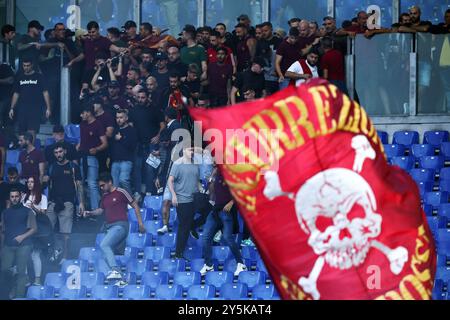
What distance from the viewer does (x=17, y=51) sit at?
68.4 feet

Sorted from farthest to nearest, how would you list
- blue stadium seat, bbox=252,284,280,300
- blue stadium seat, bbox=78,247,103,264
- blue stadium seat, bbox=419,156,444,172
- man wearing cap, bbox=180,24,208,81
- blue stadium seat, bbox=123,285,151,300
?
man wearing cap, bbox=180,24,208,81
blue stadium seat, bbox=419,156,444,172
blue stadium seat, bbox=78,247,103,264
blue stadium seat, bbox=123,285,151,300
blue stadium seat, bbox=252,284,280,300

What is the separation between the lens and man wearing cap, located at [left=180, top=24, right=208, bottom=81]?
1966 cm

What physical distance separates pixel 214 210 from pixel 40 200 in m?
2.55

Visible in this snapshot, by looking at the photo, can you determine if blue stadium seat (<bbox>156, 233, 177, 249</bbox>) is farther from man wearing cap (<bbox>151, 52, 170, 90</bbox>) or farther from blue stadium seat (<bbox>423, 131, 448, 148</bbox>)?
blue stadium seat (<bbox>423, 131, 448, 148</bbox>)

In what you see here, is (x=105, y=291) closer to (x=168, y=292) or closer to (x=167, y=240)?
(x=168, y=292)

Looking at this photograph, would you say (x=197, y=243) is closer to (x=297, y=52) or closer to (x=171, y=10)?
(x=297, y=52)

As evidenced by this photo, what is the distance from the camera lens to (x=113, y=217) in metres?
18.0

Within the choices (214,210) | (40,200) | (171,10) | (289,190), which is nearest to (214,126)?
(289,190)

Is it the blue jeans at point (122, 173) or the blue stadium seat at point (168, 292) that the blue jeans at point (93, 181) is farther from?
the blue stadium seat at point (168, 292)

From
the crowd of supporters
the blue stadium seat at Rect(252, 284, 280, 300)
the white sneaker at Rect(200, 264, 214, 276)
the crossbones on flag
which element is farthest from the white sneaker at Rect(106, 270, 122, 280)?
the crossbones on flag

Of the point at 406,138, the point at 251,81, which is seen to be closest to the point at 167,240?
the point at 251,81

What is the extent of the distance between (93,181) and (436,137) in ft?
15.7

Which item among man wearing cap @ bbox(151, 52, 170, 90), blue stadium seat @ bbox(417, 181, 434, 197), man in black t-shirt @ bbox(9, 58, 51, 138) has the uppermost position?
man wearing cap @ bbox(151, 52, 170, 90)

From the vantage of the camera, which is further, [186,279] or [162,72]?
[162,72]
